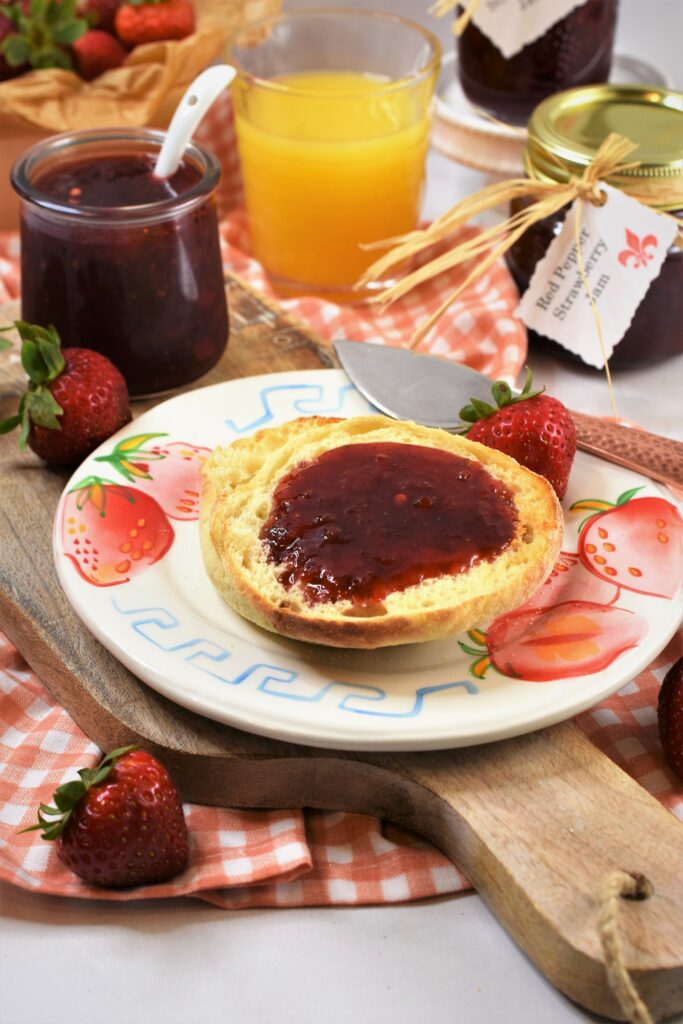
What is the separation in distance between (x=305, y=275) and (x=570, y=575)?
1.46 meters

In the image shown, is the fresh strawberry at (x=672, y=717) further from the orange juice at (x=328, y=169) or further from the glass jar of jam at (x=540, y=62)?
the glass jar of jam at (x=540, y=62)

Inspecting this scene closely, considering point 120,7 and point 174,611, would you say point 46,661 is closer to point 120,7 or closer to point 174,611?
point 174,611

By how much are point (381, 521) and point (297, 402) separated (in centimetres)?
62

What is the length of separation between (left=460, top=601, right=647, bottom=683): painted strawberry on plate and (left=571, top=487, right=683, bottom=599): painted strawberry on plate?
85 millimetres

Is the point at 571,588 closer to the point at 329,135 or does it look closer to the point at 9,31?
the point at 329,135

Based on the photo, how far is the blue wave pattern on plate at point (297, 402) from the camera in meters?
2.25

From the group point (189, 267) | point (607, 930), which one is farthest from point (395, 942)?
point (189, 267)

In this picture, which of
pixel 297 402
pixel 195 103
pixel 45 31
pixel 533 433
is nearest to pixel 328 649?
pixel 533 433

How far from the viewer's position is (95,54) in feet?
10.3

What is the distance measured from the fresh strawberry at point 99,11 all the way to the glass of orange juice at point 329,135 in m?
0.49

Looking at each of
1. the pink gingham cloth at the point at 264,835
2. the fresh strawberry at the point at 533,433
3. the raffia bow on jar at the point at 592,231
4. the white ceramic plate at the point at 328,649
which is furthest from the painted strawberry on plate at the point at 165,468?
the raffia bow on jar at the point at 592,231

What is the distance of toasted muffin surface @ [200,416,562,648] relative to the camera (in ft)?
5.41

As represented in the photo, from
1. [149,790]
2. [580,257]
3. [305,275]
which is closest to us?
[149,790]

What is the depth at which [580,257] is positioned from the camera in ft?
8.31
